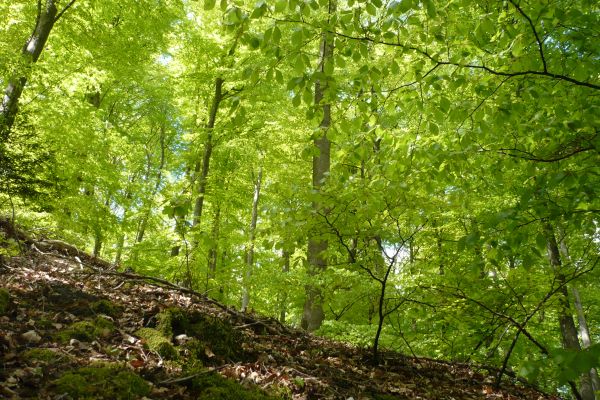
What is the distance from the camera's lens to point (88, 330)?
3.48 meters

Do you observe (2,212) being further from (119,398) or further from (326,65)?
A: (326,65)

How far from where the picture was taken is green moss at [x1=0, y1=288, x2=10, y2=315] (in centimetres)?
350

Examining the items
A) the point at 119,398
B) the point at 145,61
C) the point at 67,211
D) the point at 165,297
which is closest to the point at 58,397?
the point at 119,398

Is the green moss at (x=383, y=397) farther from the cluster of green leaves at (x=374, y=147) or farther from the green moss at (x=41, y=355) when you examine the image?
the green moss at (x=41, y=355)

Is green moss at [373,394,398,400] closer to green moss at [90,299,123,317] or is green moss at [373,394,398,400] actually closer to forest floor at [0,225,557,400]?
forest floor at [0,225,557,400]

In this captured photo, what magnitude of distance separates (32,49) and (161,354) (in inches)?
287

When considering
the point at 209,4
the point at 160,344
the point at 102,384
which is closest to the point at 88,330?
the point at 160,344

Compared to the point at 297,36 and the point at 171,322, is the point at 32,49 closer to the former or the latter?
the point at 171,322

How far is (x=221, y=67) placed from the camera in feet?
35.9

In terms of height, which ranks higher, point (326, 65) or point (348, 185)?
point (326, 65)

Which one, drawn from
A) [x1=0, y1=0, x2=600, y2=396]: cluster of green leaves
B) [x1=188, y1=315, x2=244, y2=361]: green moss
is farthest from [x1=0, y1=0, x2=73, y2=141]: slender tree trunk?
[x1=188, y1=315, x2=244, y2=361]: green moss

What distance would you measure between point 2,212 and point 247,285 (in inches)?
192

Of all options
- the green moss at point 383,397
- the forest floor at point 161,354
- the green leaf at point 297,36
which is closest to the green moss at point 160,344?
the forest floor at point 161,354

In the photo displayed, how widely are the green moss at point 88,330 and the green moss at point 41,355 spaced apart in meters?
0.28
